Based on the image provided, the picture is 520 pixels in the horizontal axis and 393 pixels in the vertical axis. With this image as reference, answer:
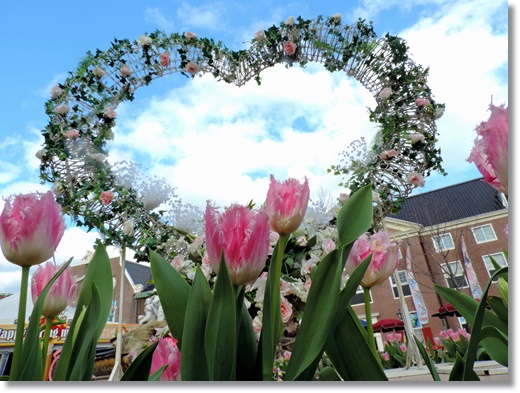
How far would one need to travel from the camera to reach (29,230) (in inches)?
16.7

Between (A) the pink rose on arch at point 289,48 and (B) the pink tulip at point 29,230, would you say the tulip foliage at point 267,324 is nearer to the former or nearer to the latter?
(B) the pink tulip at point 29,230

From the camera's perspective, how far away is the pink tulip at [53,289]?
1.58 ft

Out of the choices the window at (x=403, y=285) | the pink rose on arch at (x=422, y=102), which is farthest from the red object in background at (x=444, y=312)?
the pink rose on arch at (x=422, y=102)

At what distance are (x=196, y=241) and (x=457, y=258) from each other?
4.51 feet

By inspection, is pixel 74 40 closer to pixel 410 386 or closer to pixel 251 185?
pixel 251 185

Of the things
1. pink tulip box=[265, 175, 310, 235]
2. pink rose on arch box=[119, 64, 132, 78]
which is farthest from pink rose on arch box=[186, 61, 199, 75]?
pink tulip box=[265, 175, 310, 235]

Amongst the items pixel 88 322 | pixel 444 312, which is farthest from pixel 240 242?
pixel 444 312

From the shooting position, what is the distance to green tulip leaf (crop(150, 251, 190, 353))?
42cm

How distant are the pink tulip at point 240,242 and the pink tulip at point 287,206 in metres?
0.04

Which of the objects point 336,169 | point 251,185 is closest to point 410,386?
point 251,185

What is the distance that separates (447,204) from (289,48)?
1010mm

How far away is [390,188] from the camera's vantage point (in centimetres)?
169

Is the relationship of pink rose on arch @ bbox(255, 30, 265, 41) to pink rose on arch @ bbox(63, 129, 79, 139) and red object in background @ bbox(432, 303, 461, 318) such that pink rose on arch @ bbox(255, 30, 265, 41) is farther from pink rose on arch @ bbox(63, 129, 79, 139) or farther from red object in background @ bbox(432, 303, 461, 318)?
red object in background @ bbox(432, 303, 461, 318)

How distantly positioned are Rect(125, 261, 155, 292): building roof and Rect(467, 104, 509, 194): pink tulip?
99 centimetres
